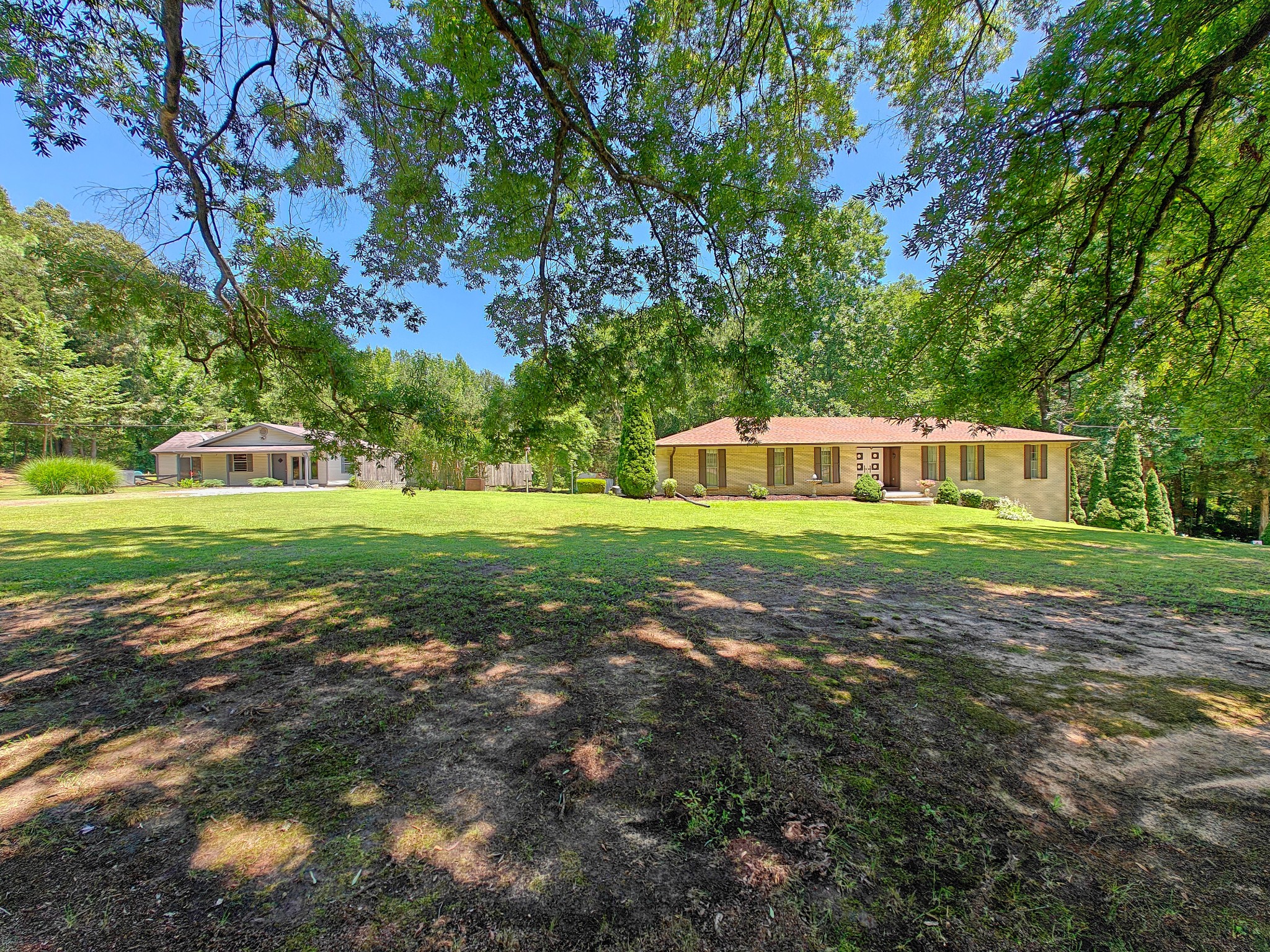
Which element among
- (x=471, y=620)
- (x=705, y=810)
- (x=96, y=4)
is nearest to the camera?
(x=705, y=810)

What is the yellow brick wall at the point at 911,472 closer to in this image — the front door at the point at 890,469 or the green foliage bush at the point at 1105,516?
the front door at the point at 890,469

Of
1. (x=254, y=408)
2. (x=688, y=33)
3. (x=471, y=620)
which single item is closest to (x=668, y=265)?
(x=688, y=33)

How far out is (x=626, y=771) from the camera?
2.28 m

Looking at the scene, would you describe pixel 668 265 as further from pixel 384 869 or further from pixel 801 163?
pixel 384 869

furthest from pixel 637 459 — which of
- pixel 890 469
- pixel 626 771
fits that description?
pixel 626 771

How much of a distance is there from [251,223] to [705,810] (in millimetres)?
7286

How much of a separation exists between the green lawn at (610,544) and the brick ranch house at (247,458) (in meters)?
14.5

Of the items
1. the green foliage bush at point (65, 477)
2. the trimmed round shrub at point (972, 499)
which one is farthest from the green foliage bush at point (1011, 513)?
the green foliage bush at point (65, 477)

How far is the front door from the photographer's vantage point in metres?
21.8

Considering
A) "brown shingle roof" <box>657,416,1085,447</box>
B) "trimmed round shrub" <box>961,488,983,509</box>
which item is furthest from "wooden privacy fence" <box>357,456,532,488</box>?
"trimmed round shrub" <box>961,488,983,509</box>

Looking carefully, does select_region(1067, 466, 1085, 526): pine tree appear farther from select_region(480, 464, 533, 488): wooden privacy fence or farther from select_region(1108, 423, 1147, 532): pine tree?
select_region(480, 464, 533, 488): wooden privacy fence

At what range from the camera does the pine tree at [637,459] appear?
65.3ft

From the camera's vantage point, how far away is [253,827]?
6.23ft

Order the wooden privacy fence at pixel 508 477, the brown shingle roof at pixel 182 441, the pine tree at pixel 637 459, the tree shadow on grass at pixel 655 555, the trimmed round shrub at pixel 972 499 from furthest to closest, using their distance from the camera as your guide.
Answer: the brown shingle roof at pixel 182 441 → the wooden privacy fence at pixel 508 477 → the pine tree at pixel 637 459 → the trimmed round shrub at pixel 972 499 → the tree shadow on grass at pixel 655 555
